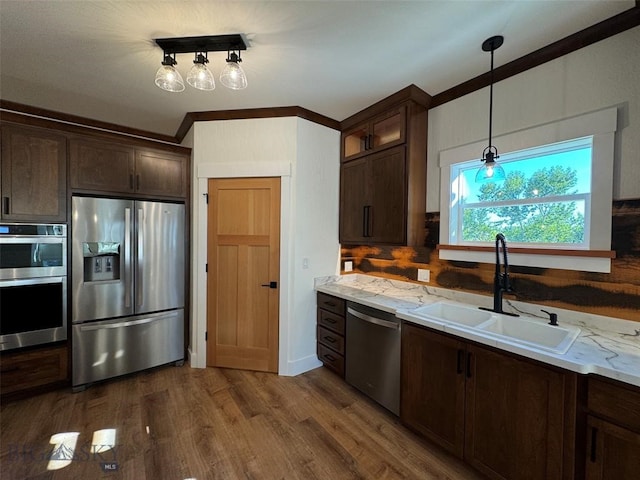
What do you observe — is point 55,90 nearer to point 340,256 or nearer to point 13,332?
point 13,332

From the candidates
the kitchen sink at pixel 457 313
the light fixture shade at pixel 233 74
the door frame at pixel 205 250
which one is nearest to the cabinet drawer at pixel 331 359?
the door frame at pixel 205 250

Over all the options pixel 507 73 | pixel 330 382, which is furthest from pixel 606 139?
pixel 330 382

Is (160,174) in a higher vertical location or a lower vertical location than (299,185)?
higher

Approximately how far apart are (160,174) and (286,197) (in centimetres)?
135

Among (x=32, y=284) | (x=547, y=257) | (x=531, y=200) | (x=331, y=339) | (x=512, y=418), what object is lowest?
(x=331, y=339)

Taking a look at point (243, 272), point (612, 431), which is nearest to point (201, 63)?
point (243, 272)

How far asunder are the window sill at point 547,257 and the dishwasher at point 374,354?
83 centimetres

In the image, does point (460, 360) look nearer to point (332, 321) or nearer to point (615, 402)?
point (615, 402)

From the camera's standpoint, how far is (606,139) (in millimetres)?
1571

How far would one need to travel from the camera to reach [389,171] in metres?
2.47

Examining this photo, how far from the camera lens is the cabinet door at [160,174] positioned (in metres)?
2.66

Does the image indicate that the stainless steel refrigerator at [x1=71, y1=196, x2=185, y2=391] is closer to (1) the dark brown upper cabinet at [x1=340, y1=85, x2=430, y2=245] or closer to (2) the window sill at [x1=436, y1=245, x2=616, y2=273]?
(1) the dark brown upper cabinet at [x1=340, y1=85, x2=430, y2=245]

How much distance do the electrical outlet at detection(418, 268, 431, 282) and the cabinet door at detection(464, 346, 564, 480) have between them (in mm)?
1000

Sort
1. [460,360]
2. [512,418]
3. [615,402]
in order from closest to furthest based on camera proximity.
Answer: [615,402] → [512,418] → [460,360]
